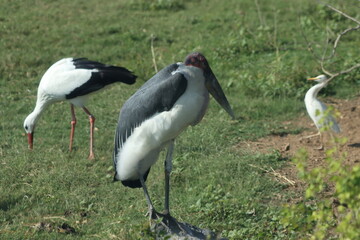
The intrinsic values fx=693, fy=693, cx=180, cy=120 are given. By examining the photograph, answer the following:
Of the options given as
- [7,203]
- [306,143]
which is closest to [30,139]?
[7,203]

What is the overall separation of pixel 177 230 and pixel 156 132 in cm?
68

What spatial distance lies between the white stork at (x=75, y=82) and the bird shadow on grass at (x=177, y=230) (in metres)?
2.01

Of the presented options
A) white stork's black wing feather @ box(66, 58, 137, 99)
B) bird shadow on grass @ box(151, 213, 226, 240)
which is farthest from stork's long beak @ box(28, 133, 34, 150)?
bird shadow on grass @ box(151, 213, 226, 240)

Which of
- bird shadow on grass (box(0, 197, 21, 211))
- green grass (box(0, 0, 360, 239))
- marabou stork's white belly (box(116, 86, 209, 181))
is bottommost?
green grass (box(0, 0, 360, 239))

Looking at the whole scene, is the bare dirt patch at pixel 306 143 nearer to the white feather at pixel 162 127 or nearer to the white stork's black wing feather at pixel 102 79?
the white stork's black wing feather at pixel 102 79

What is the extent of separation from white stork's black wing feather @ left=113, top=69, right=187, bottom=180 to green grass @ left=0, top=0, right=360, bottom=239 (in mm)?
687

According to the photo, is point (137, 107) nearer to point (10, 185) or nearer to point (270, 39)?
point (10, 185)

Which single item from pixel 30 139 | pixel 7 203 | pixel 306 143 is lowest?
pixel 306 143

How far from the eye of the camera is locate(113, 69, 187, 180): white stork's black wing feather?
4492 millimetres

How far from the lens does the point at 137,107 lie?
15.3 ft

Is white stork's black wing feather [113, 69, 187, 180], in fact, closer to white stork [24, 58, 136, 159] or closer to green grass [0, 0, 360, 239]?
green grass [0, 0, 360, 239]

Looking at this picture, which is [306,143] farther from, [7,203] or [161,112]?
[7,203]

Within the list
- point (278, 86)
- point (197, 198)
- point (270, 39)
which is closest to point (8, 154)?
point (197, 198)

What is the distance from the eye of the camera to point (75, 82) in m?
6.71
